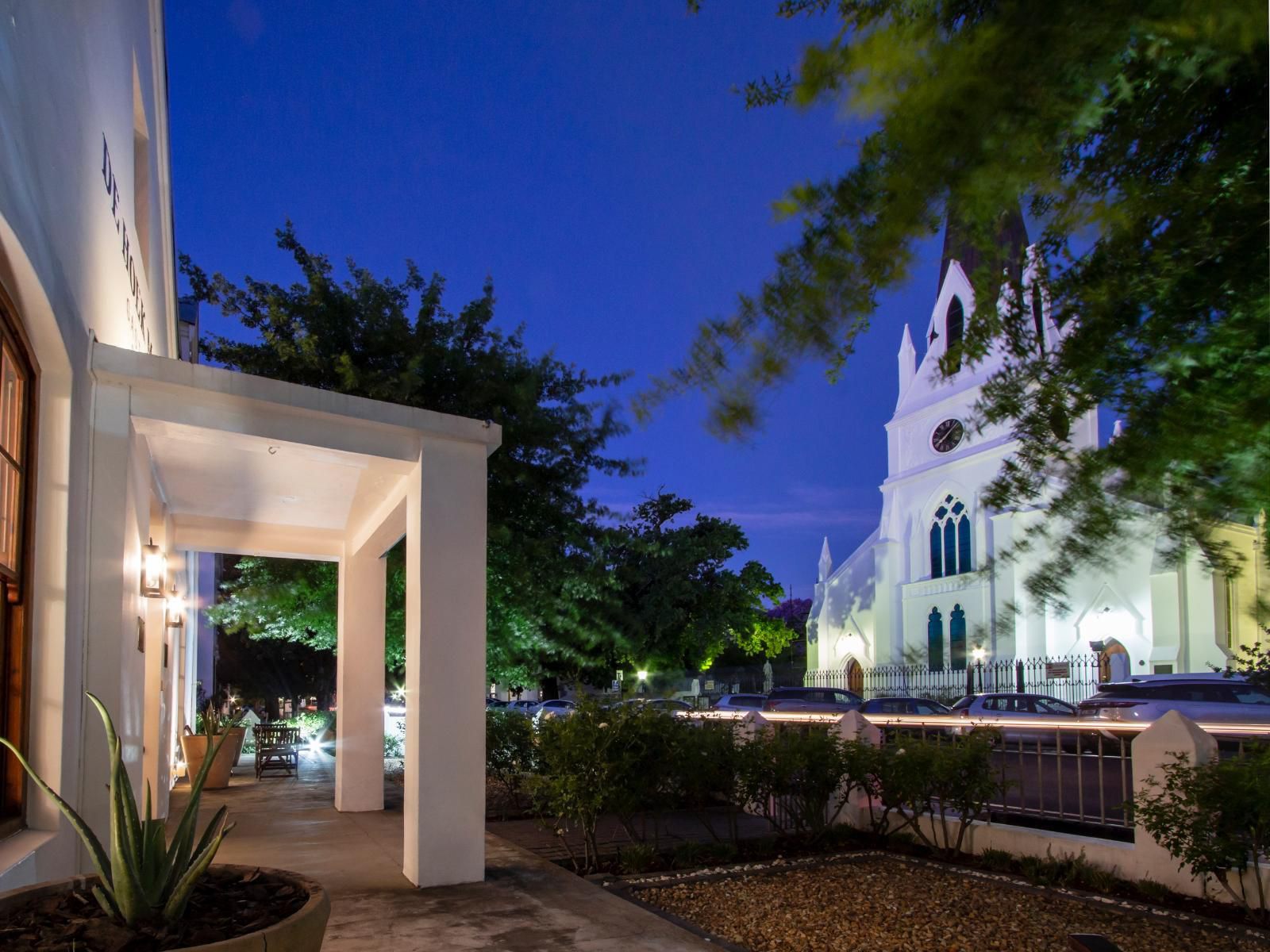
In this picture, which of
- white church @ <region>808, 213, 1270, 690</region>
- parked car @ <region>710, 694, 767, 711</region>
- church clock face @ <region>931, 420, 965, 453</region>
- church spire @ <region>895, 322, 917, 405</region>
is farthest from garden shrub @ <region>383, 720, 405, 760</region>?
church clock face @ <region>931, 420, 965, 453</region>

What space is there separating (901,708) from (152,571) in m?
18.0

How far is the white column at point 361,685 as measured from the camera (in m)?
11.3

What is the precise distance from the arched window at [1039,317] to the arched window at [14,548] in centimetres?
401

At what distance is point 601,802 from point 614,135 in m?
6.74

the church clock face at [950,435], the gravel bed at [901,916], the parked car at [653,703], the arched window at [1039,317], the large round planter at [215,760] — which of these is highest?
the arched window at [1039,317]

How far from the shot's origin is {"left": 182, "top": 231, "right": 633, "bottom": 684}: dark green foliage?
13344 millimetres

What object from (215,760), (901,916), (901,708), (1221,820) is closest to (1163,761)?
(1221,820)

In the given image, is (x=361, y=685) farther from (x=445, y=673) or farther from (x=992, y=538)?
(x=992, y=538)

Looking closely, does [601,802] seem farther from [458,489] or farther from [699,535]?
[699,535]

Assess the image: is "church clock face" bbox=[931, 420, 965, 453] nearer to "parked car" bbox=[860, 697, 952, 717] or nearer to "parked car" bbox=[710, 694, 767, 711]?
"parked car" bbox=[860, 697, 952, 717]

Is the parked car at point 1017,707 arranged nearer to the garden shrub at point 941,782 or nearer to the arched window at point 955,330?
the garden shrub at point 941,782

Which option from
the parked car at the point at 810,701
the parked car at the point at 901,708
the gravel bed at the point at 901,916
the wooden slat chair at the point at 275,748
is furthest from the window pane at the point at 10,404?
the parked car at the point at 810,701

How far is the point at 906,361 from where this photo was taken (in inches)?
101

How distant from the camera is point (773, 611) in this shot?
82.3 metres
